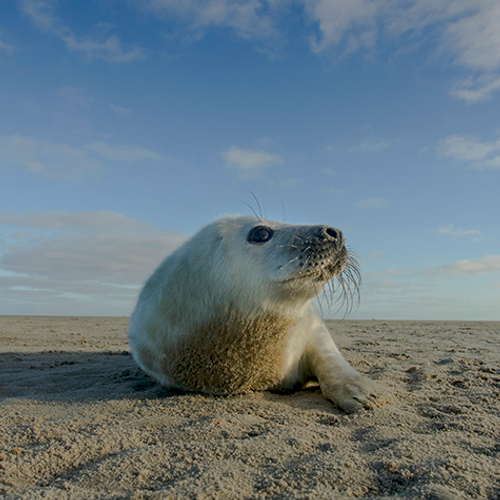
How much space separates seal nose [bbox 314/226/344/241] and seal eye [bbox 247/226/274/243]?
0.36 meters

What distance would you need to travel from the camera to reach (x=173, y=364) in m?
3.22

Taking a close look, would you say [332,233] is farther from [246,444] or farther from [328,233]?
[246,444]

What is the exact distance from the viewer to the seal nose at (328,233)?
2.92 meters

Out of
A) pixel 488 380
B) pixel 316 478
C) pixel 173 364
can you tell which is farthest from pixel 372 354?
pixel 316 478

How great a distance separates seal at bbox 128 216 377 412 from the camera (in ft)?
9.51

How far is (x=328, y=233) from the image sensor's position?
9.73 feet

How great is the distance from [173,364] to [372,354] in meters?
3.92

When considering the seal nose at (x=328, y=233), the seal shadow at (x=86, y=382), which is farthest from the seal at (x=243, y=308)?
the seal shadow at (x=86, y=382)

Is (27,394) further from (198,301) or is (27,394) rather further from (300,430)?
(300,430)

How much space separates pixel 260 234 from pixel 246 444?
4.98 ft

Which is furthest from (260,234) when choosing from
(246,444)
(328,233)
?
(246,444)

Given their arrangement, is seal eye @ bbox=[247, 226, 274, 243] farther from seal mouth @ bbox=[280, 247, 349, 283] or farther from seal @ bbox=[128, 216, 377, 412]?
seal mouth @ bbox=[280, 247, 349, 283]

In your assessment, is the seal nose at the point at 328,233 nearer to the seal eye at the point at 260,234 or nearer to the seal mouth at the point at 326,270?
the seal mouth at the point at 326,270

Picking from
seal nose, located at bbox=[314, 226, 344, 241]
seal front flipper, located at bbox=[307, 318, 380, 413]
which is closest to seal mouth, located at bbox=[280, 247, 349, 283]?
seal nose, located at bbox=[314, 226, 344, 241]
